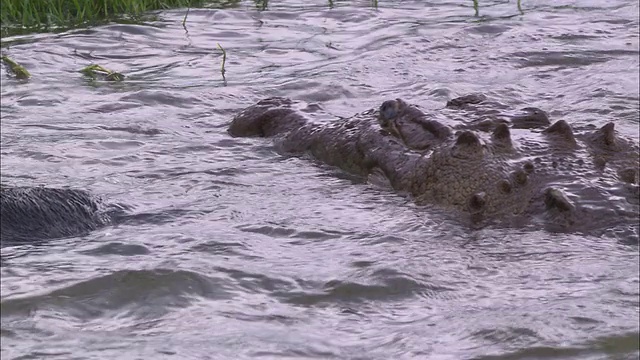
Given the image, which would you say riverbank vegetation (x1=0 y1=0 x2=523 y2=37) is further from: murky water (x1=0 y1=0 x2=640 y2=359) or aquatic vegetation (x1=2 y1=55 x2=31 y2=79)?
aquatic vegetation (x1=2 y1=55 x2=31 y2=79)

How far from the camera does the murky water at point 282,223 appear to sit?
3.91 m

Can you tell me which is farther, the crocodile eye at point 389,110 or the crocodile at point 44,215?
the crocodile eye at point 389,110

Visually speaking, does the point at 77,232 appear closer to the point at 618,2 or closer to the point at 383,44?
the point at 383,44

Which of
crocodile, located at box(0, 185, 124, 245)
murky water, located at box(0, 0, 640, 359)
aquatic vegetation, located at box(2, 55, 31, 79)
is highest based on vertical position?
aquatic vegetation, located at box(2, 55, 31, 79)

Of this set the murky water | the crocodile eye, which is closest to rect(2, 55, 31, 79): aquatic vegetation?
the murky water

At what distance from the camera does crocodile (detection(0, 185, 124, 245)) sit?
479 cm

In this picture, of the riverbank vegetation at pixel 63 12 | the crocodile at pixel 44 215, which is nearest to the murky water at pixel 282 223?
the crocodile at pixel 44 215

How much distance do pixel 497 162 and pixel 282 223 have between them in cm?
107

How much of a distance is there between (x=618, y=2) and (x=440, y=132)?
6044mm

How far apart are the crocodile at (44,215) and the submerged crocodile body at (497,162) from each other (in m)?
1.54

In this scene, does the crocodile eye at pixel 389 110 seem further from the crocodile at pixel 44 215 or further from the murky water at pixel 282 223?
the crocodile at pixel 44 215

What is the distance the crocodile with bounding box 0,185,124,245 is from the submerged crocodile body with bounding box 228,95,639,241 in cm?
154

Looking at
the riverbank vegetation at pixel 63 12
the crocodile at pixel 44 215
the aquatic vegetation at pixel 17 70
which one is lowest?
the crocodile at pixel 44 215

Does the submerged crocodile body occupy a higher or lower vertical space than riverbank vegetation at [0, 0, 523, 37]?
lower
